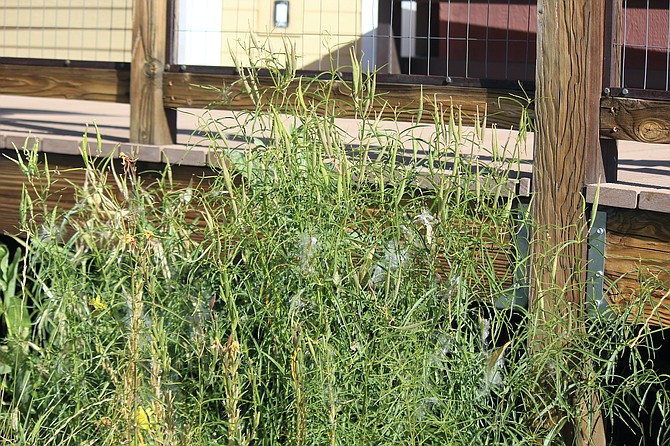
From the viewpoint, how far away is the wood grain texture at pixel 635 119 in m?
3.81

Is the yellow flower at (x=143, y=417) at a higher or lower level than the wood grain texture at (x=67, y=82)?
lower

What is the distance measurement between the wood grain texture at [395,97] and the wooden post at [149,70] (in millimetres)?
59

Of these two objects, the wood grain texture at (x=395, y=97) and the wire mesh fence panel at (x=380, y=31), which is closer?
the wood grain texture at (x=395, y=97)

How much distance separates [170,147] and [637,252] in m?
2.13

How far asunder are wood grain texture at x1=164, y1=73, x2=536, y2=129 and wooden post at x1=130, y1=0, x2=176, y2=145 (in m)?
0.06

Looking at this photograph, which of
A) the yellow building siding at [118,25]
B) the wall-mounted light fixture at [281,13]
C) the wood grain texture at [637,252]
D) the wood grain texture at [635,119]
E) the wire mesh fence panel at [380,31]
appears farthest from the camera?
the wall-mounted light fixture at [281,13]

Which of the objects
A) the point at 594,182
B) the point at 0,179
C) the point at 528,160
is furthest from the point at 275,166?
the point at 0,179

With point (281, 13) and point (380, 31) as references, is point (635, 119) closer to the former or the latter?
point (380, 31)

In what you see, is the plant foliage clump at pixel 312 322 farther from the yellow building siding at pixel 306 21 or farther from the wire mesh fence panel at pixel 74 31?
the wire mesh fence panel at pixel 74 31

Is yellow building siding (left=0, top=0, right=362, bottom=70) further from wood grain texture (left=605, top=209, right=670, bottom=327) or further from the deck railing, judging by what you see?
wood grain texture (left=605, top=209, right=670, bottom=327)

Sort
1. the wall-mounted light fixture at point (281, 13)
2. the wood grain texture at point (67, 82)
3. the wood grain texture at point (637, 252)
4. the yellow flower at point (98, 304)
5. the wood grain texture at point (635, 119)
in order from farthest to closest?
the wall-mounted light fixture at point (281, 13)
the wood grain texture at point (67, 82)
the wood grain texture at point (635, 119)
the wood grain texture at point (637, 252)
the yellow flower at point (98, 304)

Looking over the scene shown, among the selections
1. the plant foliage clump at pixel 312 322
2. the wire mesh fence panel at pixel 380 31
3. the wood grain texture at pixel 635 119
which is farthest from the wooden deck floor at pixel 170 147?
the wire mesh fence panel at pixel 380 31

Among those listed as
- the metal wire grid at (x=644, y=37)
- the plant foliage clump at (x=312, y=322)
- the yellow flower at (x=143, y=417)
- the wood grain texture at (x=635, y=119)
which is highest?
the metal wire grid at (x=644, y=37)

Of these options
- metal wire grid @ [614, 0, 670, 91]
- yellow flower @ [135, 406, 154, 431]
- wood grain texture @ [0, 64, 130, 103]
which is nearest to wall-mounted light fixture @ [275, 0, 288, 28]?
metal wire grid @ [614, 0, 670, 91]
